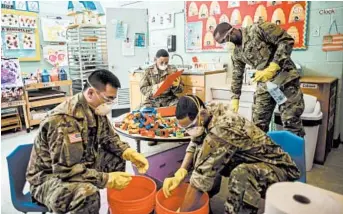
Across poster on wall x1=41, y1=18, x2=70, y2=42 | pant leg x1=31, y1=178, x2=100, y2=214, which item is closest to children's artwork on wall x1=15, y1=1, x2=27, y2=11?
poster on wall x1=41, y1=18, x2=70, y2=42

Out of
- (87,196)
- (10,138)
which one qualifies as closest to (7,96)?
(10,138)

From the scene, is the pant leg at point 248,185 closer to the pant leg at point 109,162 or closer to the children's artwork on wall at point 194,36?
the pant leg at point 109,162

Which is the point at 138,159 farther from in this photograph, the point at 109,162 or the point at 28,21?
the point at 28,21

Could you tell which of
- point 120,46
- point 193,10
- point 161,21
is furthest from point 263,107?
point 120,46

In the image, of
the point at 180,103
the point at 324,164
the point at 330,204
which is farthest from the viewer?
the point at 324,164

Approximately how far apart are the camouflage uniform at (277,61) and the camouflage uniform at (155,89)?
118cm

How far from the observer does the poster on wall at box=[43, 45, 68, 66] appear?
5.11m

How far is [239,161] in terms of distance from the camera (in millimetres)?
1575

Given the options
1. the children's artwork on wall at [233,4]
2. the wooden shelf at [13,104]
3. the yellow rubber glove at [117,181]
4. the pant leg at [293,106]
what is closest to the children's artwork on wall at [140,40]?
the children's artwork on wall at [233,4]

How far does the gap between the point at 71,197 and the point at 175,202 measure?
0.60 meters

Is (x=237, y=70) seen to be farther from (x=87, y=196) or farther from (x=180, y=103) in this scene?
(x=87, y=196)

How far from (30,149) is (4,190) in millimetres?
1282

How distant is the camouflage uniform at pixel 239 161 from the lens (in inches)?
54.4

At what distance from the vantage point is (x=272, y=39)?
2314mm
